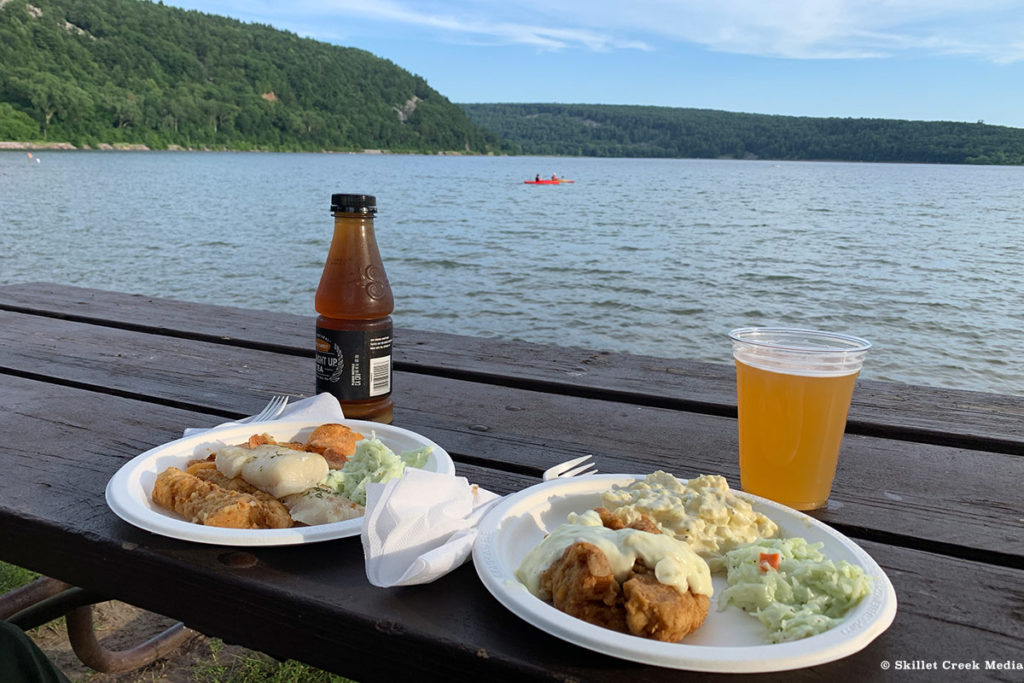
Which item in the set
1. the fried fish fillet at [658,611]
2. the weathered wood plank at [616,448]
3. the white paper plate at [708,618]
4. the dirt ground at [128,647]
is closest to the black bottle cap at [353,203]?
the weathered wood plank at [616,448]

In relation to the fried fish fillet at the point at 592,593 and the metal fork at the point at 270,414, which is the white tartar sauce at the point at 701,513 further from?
the metal fork at the point at 270,414

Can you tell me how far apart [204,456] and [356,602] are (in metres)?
0.53

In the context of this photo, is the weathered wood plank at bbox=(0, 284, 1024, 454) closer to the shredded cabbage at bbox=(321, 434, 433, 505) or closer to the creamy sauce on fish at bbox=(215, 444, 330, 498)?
the shredded cabbage at bbox=(321, 434, 433, 505)

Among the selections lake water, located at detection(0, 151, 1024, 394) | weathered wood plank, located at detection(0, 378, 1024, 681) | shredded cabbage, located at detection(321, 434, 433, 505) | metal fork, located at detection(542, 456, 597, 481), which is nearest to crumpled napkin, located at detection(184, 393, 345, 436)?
shredded cabbage, located at detection(321, 434, 433, 505)

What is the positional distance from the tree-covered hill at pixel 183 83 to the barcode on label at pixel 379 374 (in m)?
75.3

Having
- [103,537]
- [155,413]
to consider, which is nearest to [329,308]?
[155,413]

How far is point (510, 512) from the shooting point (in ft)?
3.41

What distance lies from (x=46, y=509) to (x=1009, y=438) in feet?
6.29

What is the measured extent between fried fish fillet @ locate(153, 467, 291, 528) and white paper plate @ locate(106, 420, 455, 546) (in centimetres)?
2

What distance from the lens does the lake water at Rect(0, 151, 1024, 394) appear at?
1204cm

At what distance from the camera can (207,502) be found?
106 cm

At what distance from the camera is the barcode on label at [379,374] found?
4.95 feet

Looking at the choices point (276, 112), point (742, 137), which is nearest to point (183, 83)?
point (276, 112)

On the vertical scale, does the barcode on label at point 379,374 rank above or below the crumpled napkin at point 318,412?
above
